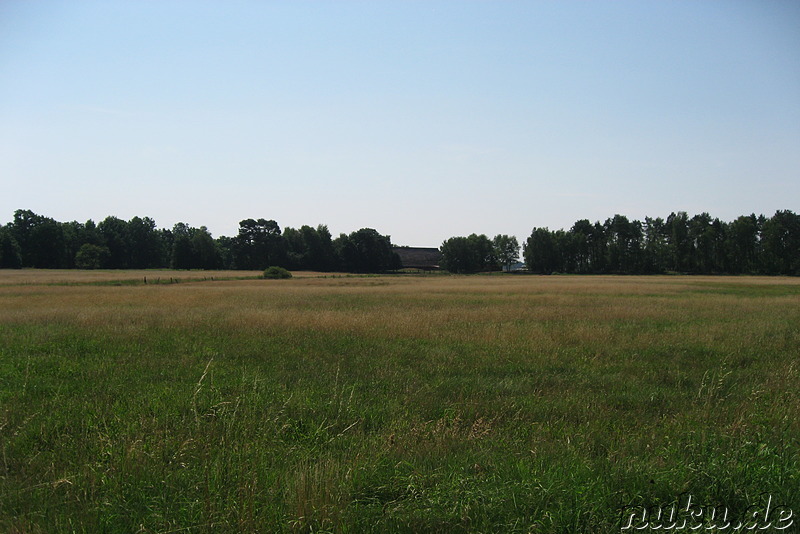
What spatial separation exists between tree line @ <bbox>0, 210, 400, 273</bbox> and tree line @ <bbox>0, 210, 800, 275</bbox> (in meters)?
0.26

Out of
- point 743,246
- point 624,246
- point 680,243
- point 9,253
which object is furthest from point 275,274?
point 743,246

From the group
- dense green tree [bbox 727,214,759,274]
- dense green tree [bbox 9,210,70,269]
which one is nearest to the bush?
dense green tree [bbox 9,210,70,269]

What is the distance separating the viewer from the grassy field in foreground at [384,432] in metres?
4.17

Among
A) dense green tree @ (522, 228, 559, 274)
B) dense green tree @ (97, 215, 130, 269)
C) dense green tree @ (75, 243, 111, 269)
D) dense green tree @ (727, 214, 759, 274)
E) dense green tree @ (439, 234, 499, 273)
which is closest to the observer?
dense green tree @ (727, 214, 759, 274)

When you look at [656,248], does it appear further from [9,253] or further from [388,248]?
[9,253]

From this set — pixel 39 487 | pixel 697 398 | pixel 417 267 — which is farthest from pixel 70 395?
pixel 417 267

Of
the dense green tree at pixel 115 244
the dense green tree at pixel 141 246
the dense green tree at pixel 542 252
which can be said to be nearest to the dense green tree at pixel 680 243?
the dense green tree at pixel 542 252

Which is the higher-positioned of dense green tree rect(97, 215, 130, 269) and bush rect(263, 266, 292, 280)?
dense green tree rect(97, 215, 130, 269)

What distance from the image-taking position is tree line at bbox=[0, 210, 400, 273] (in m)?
112

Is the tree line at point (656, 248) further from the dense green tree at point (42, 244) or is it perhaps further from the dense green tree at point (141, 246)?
the dense green tree at point (42, 244)

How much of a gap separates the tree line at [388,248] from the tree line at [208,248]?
262 millimetres

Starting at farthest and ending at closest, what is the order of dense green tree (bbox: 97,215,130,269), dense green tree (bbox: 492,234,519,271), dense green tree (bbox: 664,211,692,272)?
dense green tree (bbox: 492,234,519,271) → dense green tree (bbox: 97,215,130,269) → dense green tree (bbox: 664,211,692,272)

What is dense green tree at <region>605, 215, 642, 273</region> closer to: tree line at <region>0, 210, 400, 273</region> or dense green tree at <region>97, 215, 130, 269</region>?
tree line at <region>0, 210, 400, 273</region>

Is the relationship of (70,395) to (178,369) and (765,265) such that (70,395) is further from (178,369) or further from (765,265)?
(765,265)
